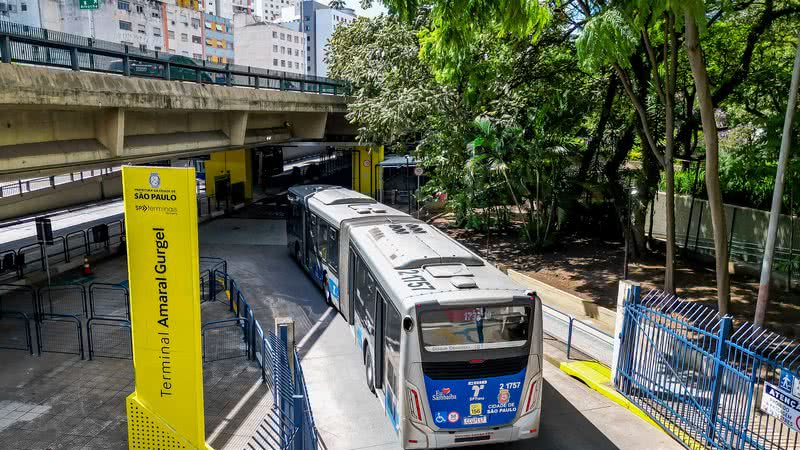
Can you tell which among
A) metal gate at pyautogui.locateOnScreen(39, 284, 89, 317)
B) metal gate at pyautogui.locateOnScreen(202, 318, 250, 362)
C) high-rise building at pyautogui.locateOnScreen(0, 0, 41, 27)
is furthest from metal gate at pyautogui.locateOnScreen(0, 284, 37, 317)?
high-rise building at pyautogui.locateOnScreen(0, 0, 41, 27)

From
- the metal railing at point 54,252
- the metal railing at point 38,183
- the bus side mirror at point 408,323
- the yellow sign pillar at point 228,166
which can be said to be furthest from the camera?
the yellow sign pillar at point 228,166

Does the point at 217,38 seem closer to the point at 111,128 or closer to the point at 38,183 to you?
the point at 38,183

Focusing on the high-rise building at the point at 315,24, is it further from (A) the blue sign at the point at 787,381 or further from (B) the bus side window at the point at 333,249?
(A) the blue sign at the point at 787,381

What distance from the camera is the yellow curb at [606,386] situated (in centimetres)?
902

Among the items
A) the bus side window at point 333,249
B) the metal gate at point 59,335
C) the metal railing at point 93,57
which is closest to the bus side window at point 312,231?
the bus side window at point 333,249

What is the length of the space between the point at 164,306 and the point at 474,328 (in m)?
4.29

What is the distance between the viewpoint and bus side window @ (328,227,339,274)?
1466 centimetres

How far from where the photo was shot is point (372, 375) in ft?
34.9

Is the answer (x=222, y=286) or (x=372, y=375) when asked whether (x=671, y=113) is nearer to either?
(x=372, y=375)

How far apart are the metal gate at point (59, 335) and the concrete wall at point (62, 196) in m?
10.2

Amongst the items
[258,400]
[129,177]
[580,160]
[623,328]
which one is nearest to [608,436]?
[623,328]

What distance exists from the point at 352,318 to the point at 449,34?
21.0ft

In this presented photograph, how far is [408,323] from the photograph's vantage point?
325 inches

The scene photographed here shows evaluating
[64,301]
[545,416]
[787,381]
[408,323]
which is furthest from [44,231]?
[787,381]
